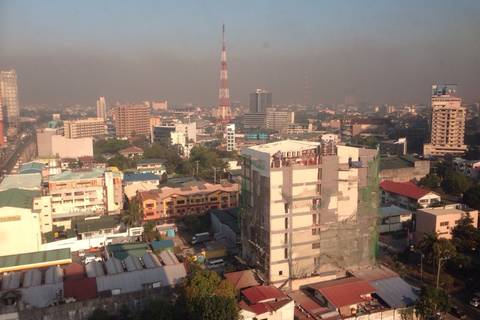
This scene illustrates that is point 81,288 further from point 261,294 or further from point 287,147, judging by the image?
point 287,147

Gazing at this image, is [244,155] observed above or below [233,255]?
above

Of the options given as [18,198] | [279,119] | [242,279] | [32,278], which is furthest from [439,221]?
[279,119]

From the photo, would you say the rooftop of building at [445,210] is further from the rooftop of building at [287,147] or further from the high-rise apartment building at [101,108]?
the high-rise apartment building at [101,108]

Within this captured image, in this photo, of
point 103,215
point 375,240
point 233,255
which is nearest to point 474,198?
point 375,240

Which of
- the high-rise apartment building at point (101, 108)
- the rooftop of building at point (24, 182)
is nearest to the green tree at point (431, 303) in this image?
the rooftop of building at point (24, 182)

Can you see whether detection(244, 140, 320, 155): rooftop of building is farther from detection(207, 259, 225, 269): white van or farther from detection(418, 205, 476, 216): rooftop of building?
detection(418, 205, 476, 216): rooftop of building

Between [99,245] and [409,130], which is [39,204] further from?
[409,130]

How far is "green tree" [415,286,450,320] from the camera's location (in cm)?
430

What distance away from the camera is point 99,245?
6.80 meters

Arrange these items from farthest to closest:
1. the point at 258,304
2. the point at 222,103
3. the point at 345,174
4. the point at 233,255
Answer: the point at 222,103 < the point at 233,255 < the point at 345,174 < the point at 258,304

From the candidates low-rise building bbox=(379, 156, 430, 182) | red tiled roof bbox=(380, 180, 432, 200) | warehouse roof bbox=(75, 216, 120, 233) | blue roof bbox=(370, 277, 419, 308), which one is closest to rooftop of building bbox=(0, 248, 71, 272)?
warehouse roof bbox=(75, 216, 120, 233)

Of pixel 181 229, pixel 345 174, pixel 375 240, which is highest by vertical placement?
pixel 345 174

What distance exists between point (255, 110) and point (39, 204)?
18.8 metres

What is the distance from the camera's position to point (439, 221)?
6168 mm
